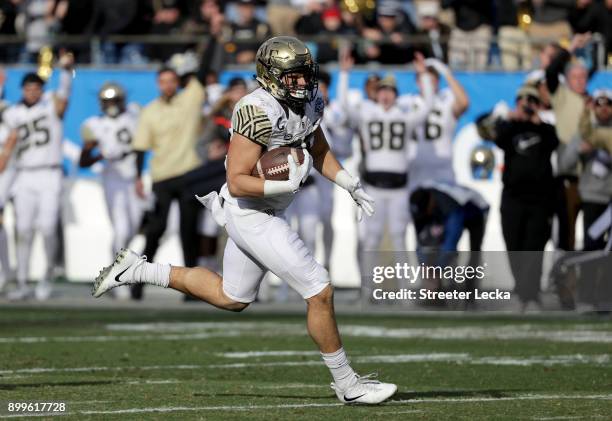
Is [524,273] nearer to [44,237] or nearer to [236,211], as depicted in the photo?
[44,237]

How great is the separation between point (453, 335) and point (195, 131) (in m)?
4.39

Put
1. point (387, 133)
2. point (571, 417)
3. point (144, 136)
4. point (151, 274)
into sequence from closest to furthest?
point (571, 417), point (151, 274), point (387, 133), point (144, 136)

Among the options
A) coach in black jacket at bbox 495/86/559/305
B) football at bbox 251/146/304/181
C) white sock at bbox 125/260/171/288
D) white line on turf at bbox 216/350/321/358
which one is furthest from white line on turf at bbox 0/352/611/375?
coach in black jacket at bbox 495/86/559/305

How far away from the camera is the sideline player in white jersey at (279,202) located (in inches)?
293

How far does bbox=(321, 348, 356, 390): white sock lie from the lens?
24.4 ft

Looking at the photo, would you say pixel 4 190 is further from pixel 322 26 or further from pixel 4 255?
pixel 322 26

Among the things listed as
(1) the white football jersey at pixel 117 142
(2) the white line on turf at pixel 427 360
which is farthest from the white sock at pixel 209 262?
(2) the white line on turf at pixel 427 360

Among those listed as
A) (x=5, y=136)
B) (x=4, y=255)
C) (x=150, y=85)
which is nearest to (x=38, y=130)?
(x=5, y=136)

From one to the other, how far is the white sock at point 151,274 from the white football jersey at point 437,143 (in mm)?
7347

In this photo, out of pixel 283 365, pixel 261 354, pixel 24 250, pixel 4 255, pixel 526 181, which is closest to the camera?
pixel 283 365

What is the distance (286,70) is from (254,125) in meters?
0.32

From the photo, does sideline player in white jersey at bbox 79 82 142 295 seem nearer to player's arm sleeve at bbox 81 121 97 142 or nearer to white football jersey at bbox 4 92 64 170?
player's arm sleeve at bbox 81 121 97 142

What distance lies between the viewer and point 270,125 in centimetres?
743

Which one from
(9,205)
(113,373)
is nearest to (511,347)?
(113,373)
